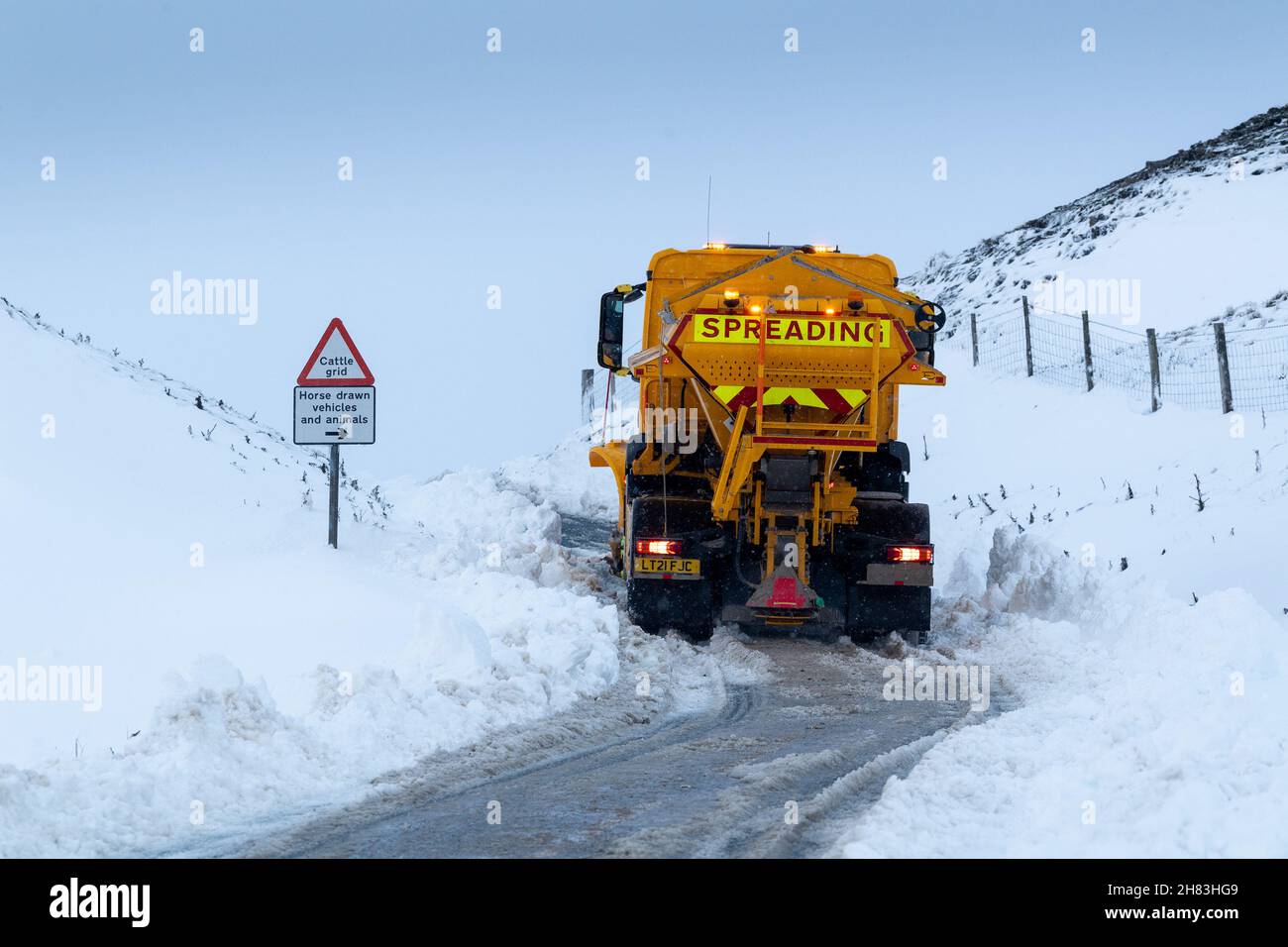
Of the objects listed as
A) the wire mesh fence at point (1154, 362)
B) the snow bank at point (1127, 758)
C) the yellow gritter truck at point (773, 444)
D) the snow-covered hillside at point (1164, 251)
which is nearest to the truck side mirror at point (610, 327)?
the yellow gritter truck at point (773, 444)

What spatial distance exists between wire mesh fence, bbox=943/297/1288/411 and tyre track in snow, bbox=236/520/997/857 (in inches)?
475

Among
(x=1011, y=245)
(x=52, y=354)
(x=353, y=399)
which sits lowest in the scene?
(x=353, y=399)

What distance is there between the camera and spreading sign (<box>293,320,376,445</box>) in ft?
36.1

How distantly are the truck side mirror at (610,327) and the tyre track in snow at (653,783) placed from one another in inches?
171

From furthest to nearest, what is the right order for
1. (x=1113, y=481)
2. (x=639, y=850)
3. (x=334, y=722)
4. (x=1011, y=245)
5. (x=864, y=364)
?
(x=1011, y=245), (x=1113, y=481), (x=864, y=364), (x=334, y=722), (x=639, y=850)

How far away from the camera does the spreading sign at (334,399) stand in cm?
1101

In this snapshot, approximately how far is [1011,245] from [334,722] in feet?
143

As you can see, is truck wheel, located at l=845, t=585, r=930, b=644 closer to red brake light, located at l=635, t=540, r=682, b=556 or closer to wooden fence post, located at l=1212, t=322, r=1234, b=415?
red brake light, located at l=635, t=540, r=682, b=556

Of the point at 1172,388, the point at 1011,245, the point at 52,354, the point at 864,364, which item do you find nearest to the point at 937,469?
the point at 1172,388

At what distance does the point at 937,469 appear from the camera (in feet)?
73.0

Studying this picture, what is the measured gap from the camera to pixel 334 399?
11.0 meters

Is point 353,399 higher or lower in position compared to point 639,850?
higher

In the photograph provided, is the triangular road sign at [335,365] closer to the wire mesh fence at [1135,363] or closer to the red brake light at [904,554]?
the wire mesh fence at [1135,363]
